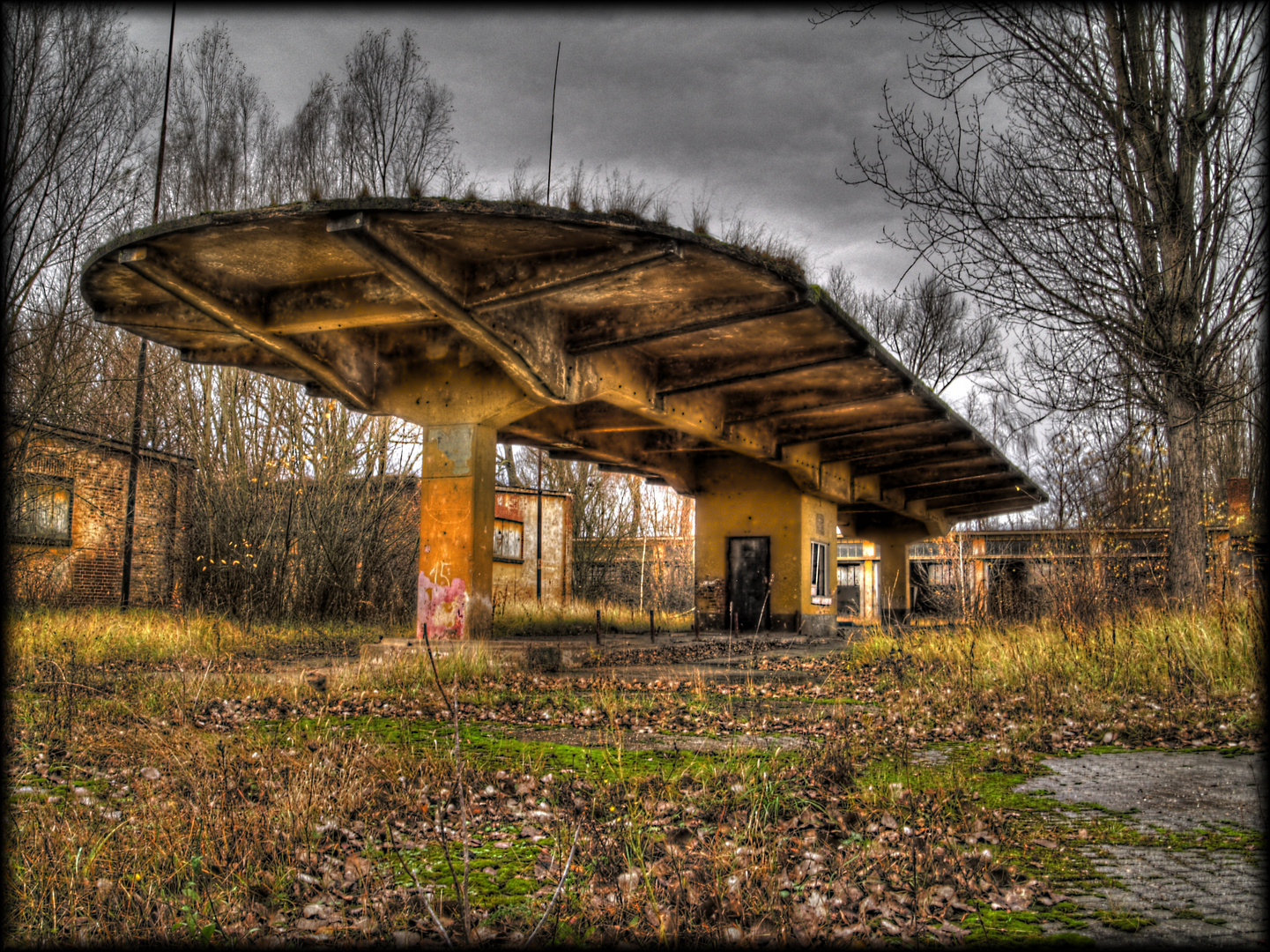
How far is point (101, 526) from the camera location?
1934 centimetres

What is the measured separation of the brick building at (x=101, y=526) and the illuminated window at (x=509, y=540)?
7114mm

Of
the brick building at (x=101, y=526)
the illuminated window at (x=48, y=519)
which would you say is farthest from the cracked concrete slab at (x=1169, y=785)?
the illuminated window at (x=48, y=519)

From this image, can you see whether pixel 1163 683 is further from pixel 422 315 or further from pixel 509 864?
pixel 422 315

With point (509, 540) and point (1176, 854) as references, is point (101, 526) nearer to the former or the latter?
point (509, 540)

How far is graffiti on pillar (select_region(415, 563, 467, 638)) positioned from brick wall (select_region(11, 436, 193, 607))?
25.8 feet

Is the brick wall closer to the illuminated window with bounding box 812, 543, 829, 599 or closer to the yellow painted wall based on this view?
the yellow painted wall

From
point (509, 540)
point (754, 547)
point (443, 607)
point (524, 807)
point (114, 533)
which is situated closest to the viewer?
point (524, 807)

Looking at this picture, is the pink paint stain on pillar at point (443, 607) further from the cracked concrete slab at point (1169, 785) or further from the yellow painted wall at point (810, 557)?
the yellow painted wall at point (810, 557)

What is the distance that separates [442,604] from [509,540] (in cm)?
1164

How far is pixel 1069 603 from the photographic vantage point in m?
8.52

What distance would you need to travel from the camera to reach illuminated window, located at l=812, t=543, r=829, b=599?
1752 cm

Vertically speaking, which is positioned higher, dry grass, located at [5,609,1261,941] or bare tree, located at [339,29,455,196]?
bare tree, located at [339,29,455,196]

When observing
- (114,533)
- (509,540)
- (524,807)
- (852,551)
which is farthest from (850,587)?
(524,807)

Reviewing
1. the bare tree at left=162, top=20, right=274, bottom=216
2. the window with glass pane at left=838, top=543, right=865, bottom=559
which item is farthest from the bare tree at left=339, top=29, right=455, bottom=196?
the window with glass pane at left=838, top=543, right=865, bottom=559
